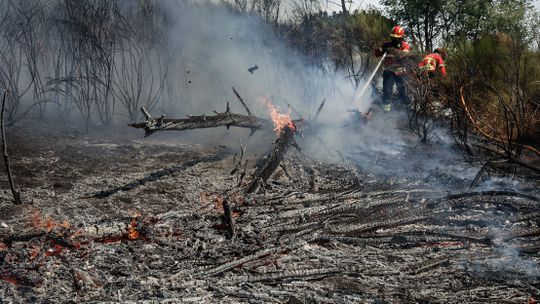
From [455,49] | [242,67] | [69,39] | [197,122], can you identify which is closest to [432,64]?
[455,49]

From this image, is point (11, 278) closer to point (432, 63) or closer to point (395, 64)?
point (395, 64)

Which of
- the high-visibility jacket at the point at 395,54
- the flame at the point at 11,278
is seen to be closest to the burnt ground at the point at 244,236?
the flame at the point at 11,278

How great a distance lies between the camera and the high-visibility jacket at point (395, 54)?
10.5 meters

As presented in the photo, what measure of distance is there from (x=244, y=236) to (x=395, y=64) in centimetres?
797

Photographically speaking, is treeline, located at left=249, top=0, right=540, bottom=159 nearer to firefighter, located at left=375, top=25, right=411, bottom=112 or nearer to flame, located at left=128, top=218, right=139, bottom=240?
firefighter, located at left=375, top=25, right=411, bottom=112

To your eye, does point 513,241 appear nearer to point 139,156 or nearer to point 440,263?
point 440,263

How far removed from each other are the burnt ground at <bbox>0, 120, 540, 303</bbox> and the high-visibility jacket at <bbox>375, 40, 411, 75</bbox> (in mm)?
5080

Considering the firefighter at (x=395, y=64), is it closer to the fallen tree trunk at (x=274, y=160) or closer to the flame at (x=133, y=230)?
the fallen tree trunk at (x=274, y=160)

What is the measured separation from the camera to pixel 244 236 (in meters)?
4.09

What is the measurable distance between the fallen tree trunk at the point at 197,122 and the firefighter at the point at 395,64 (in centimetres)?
417

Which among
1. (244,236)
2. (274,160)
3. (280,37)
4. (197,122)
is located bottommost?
(244,236)

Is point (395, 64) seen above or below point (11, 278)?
above

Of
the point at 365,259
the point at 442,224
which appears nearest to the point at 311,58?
the point at 442,224

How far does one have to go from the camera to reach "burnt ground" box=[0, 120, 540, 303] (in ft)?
10.2
